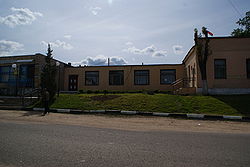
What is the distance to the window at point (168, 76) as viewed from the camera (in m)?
23.1

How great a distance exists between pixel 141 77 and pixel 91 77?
7.19m

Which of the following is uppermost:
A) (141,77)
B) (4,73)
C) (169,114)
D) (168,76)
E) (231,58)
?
(231,58)

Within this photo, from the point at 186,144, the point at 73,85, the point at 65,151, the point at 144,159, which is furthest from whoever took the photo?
the point at 73,85

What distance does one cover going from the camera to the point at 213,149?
4.49 m

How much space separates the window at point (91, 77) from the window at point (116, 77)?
2.05 metres

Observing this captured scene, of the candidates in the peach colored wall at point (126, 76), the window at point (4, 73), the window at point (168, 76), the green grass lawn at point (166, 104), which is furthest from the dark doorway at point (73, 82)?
the window at point (168, 76)

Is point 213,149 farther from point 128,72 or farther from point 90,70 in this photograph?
point 90,70

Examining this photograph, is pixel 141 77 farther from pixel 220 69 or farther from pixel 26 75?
pixel 26 75

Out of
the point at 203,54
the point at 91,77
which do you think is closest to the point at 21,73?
the point at 91,77

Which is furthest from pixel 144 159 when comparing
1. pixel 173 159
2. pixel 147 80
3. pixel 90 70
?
pixel 90 70

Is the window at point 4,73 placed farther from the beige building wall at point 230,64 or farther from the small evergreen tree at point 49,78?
the beige building wall at point 230,64

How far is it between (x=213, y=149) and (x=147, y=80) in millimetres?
19357

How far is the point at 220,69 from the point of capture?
16172mm

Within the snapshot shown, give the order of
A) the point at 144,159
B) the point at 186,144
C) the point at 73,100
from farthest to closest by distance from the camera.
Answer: the point at 73,100, the point at 186,144, the point at 144,159
